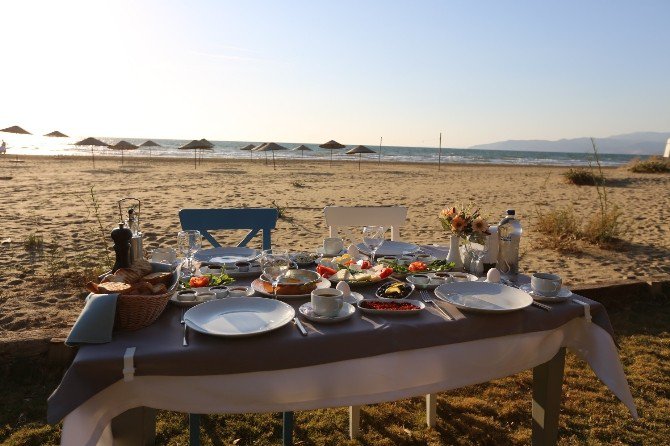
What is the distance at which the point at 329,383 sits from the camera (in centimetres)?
137

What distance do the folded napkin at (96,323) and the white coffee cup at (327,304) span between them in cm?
58

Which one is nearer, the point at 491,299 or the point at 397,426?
the point at 491,299

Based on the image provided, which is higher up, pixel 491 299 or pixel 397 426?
pixel 491 299

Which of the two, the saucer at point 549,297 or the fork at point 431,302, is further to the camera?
the saucer at point 549,297

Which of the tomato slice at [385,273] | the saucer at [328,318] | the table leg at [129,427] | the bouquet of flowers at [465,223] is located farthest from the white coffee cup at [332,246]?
the table leg at [129,427]

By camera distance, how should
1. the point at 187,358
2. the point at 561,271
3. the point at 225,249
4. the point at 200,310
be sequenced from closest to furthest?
1. the point at 187,358
2. the point at 200,310
3. the point at 225,249
4. the point at 561,271

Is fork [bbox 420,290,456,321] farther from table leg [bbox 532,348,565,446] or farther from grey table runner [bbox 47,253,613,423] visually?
table leg [bbox 532,348,565,446]

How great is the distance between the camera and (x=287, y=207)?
951cm

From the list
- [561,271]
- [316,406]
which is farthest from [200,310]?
[561,271]

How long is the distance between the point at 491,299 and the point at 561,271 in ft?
12.7

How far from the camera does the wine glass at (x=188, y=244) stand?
202 centimetres

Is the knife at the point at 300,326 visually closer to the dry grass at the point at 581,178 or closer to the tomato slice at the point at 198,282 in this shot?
the tomato slice at the point at 198,282

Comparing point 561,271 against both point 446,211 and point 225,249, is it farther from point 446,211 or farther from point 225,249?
point 225,249

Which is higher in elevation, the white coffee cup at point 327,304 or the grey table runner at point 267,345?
the white coffee cup at point 327,304
